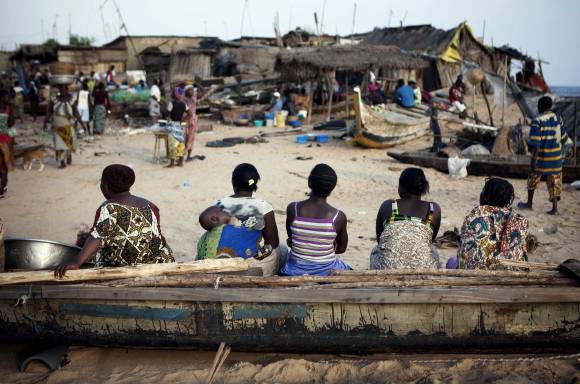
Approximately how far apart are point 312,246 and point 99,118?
41.6ft

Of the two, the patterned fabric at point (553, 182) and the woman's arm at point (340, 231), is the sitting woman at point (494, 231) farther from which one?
the patterned fabric at point (553, 182)

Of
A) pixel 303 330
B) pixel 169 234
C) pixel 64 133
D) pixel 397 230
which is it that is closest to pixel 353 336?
pixel 303 330

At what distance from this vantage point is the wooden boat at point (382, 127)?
11.7m

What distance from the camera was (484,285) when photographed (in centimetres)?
291

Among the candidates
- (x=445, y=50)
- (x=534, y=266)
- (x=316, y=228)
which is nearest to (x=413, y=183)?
(x=316, y=228)

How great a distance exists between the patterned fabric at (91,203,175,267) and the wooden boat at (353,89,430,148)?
8.65 meters

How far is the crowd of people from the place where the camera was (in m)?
3.25

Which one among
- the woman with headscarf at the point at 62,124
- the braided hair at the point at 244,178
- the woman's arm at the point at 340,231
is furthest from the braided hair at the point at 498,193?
the woman with headscarf at the point at 62,124

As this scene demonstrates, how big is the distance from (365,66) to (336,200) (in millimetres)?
10070

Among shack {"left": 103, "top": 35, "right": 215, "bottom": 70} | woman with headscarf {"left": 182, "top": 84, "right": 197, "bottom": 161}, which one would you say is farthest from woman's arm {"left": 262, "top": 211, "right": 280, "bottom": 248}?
shack {"left": 103, "top": 35, "right": 215, "bottom": 70}

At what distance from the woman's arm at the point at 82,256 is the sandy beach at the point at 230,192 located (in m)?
2.04

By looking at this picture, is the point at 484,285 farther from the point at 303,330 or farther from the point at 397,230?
the point at 303,330

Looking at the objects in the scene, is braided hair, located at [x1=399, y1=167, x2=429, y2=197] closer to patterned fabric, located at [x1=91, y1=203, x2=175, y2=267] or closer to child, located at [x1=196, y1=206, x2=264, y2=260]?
child, located at [x1=196, y1=206, x2=264, y2=260]

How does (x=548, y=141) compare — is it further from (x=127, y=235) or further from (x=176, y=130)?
(x=176, y=130)
